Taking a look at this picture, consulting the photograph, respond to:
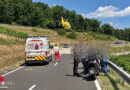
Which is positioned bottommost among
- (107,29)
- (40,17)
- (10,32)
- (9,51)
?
(9,51)

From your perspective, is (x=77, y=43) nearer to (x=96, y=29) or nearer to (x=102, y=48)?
(x=102, y=48)

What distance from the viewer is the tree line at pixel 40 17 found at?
296 feet

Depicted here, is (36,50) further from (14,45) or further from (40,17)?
(40,17)

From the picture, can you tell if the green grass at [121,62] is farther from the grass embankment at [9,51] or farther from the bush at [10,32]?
the bush at [10,32]

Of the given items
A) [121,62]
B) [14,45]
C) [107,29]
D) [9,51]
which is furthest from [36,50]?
[107,29]

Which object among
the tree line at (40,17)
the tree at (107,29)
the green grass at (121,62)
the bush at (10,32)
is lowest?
the green grass at (121,62)

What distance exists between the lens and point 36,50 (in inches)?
589

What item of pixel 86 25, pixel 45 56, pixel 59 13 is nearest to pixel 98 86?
pixel 45 56

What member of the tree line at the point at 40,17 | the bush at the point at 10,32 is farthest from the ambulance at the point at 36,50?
the tree line at the point at 40,17

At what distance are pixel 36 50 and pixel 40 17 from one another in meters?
95.3

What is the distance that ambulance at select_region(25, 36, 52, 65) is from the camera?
48.0ft

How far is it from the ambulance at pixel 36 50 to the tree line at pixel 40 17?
62855mm

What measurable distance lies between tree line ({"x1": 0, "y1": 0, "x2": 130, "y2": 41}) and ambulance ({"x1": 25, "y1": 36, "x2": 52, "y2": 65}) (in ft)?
206

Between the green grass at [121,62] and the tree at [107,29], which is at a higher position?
the tree at [107,29]
